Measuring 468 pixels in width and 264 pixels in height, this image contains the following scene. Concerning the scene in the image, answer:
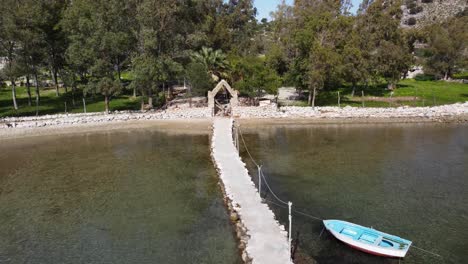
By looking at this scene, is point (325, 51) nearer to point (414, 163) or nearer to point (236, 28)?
point (414, 163)

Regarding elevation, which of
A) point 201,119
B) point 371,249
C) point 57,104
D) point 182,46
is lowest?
point 371,249

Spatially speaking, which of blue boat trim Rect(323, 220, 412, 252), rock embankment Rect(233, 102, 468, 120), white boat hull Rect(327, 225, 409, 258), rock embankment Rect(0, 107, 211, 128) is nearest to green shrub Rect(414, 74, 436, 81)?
rock embankment Rect(233, 102, 468, 120)

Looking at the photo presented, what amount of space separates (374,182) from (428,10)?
582 feet

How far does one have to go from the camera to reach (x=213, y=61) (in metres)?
60.2

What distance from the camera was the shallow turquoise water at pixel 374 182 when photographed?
19.8m

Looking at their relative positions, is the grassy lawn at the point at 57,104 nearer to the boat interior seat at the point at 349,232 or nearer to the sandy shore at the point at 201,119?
the sandy shore at the point at 201,119

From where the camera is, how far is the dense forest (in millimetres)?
51781

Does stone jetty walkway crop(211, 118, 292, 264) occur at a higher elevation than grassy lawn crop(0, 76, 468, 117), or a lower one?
lower

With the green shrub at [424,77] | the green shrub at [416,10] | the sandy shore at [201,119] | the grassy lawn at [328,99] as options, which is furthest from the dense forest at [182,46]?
the green shrub at [416,10]

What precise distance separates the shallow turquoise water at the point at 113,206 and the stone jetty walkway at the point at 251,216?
3.08 ft

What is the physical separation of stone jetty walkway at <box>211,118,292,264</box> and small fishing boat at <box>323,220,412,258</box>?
2.66m

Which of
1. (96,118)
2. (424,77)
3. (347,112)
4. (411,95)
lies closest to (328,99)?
(347,112)

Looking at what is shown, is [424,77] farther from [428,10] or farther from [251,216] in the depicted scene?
[428,10]

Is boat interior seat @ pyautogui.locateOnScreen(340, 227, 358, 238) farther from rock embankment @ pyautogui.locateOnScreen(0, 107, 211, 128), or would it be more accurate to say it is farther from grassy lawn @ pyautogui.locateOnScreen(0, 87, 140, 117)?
grassy lawn @ pyautogui.locateOnScreen(0, 87, 140, 117)
